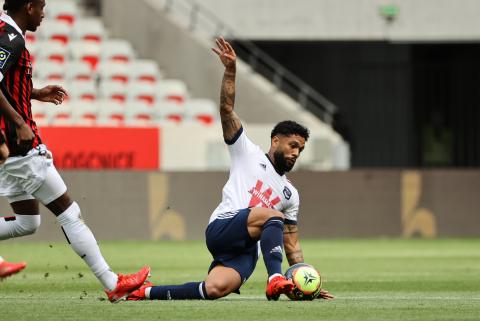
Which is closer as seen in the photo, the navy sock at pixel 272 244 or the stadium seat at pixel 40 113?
the navy sock at pixel 272 244

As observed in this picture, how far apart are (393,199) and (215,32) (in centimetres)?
765

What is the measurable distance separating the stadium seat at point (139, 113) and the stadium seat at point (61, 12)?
311cm

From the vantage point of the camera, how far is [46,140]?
72.8 ft

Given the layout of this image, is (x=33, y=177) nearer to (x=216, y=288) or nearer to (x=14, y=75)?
(x=14, y=75)

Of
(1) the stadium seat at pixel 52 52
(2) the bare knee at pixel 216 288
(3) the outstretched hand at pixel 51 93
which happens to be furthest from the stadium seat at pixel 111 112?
(2) the bare knee at pixel 216 288

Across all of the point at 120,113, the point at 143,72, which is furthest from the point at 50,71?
the point at 143,72

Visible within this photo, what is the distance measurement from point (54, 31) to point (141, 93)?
2.53 m

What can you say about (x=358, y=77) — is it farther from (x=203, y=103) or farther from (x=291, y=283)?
(x=291, y=283)

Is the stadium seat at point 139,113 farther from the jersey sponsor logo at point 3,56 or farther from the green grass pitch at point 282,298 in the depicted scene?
the jersey sponsor logo at point 3,56

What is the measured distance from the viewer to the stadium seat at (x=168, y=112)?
25.0 m

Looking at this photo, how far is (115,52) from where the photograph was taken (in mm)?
26203

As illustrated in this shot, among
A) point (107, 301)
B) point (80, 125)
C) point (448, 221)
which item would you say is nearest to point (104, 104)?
point (80, 125)

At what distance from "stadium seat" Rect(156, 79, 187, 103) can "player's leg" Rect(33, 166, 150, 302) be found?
1715 centimetres

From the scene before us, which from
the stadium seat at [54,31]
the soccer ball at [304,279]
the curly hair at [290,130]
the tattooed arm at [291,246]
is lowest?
the soccer ball at [304,279]
